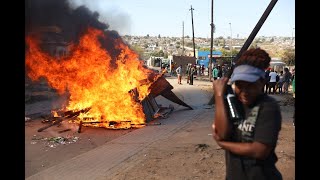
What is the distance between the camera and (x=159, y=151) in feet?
25.3

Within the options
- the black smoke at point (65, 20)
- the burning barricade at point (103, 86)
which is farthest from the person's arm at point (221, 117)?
the black smoke at point (65, 20)

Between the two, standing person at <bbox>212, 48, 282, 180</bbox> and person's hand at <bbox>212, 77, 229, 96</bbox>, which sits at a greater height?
person's hand at <bbox>212, 77, 229, 96</bbox>

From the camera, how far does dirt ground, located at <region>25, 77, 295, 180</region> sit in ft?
20.4

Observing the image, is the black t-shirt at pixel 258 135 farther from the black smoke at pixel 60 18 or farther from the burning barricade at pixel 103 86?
the black smoke at pixel 60 18

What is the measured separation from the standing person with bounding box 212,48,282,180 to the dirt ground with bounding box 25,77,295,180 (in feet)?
11.0

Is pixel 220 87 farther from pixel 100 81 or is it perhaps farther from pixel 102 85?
pixel 100 81

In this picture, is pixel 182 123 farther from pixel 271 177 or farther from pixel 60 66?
pixel 271 177

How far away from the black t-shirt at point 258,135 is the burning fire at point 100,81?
8936mm

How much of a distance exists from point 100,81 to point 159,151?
569 cm

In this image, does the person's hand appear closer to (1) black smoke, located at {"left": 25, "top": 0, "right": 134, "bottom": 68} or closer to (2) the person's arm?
(2) the person's arm

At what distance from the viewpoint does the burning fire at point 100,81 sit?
11.9 m

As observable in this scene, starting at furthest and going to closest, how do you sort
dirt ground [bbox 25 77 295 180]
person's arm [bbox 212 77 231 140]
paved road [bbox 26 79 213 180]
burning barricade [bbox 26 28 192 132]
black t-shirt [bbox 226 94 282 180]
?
burning barricade [bbox 26 28 192 132] < paved road [bbox 26 79 213 180] < dirt ground [bbox 25 77 295 180] < person's arm [bbox 212 77 231 140] < black t-shirt [bbox 226 94 282 180]

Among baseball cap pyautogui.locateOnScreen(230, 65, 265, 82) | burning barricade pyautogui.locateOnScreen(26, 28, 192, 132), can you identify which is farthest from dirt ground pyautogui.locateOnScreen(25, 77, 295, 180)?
baseball cap pyautogui.locateOnScreen(230, 65, 265, 82)
